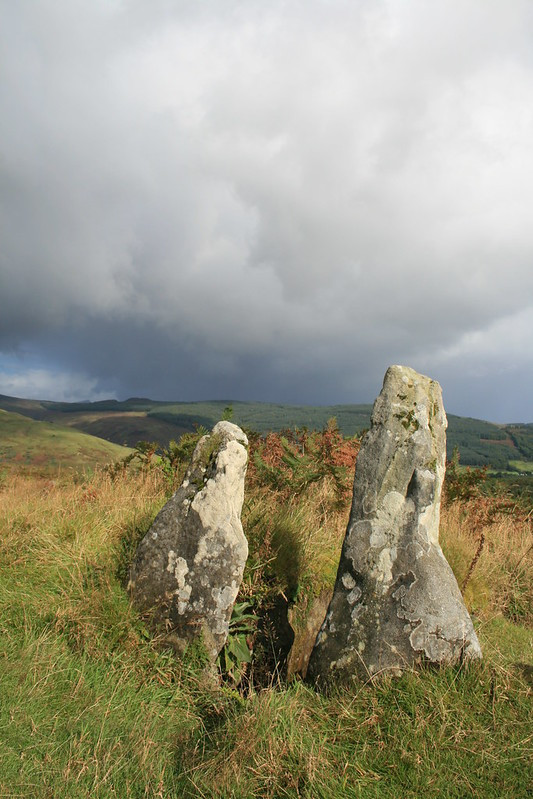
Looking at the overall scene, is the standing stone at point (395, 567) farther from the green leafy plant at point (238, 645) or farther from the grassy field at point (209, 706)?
the green leafy plant at point (238, 645)

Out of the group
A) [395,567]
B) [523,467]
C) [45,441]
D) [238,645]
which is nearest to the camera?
[395,567]

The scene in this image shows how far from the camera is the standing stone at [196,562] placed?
5969 mm

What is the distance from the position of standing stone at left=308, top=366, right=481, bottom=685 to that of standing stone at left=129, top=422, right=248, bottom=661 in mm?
1247

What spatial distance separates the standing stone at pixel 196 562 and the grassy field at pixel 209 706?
0.29 metres

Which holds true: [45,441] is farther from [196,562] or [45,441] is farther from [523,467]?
[196,562]

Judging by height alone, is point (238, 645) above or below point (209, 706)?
above

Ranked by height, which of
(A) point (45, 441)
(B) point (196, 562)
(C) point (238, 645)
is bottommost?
(A) point (45, 441)

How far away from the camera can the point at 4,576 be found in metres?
6.68

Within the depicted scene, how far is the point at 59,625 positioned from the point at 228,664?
6.44 ft

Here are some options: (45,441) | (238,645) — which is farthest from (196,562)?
(45,441)

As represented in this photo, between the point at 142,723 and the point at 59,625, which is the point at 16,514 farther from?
the point at 142,723

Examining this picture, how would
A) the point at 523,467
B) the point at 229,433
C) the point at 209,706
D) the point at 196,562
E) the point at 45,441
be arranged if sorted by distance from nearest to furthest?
the point at 209,706
the point at 196,562
the point at 229,433
the point at 523,467
the point at 45,441

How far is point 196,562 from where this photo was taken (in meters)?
6.11

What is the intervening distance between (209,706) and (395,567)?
2381 mm
